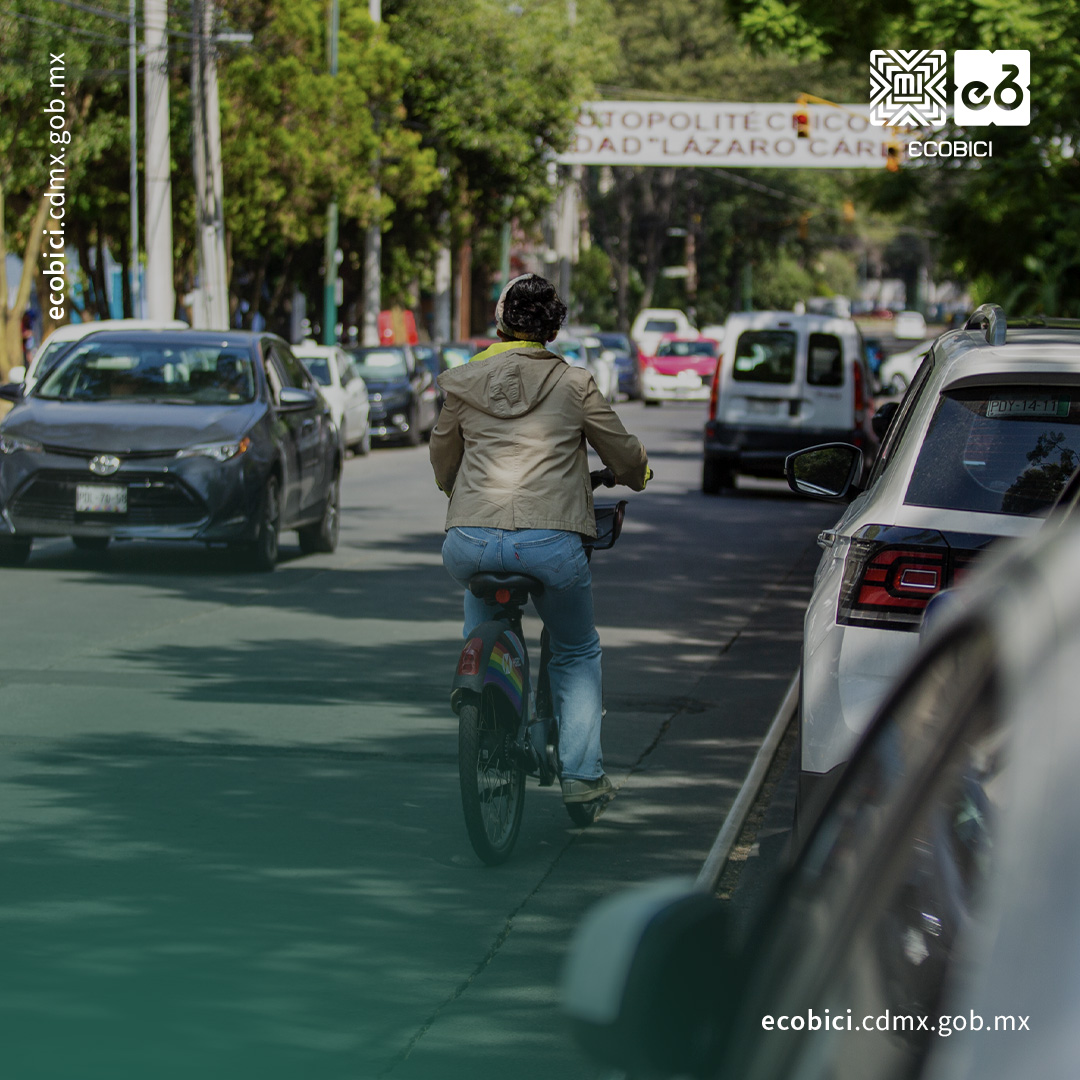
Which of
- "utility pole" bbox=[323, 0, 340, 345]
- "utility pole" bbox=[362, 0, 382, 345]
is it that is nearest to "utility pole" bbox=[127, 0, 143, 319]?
"utility pole" bbox=[323, 0, 340, 345]

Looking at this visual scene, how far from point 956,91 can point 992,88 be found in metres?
0.67

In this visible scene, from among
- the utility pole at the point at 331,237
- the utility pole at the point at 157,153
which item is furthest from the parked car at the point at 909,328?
the utility pole at the point at 157,153

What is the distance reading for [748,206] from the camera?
279ft

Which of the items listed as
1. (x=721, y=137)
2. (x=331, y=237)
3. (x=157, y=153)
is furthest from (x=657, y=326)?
(x=157, y=153)

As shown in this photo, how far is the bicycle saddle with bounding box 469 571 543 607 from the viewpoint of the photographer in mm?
5672

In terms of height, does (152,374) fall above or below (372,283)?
below

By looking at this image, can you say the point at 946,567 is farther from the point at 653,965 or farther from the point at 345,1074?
the point at 653,965

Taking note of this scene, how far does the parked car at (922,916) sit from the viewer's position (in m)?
1.51

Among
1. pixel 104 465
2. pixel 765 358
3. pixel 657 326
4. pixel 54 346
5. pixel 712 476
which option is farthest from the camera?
pixel 657 326

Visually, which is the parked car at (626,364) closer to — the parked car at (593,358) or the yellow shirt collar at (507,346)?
the parked car at (593,358)

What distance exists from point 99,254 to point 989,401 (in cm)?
3502

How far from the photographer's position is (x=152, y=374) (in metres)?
13.4

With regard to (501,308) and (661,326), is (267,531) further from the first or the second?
(661,326)

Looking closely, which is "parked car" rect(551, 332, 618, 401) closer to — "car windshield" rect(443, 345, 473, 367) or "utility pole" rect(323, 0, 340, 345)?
"car windshield" rect(443, 345, 473, 367)
